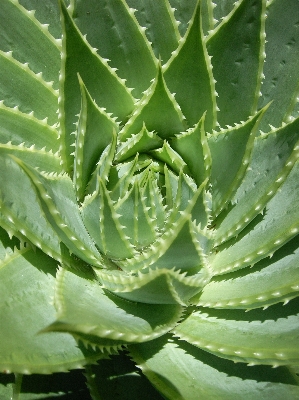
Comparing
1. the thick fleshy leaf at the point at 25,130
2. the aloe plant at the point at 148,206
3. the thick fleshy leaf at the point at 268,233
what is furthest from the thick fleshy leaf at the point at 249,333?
the thick fleshy leaf at the point at 25,130

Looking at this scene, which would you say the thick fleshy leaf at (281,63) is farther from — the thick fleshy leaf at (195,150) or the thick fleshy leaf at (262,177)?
the thick fleshy leaf at (195,150)

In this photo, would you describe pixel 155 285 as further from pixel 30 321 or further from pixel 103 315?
pixel 30 321

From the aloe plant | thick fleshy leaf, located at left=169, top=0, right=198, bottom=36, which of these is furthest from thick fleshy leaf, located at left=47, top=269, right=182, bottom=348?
thick fleshy leaf, located at left=169, top=0, right=198, bottom=36

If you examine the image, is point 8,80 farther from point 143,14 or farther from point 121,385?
point 121,385

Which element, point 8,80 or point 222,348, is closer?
point 222,348

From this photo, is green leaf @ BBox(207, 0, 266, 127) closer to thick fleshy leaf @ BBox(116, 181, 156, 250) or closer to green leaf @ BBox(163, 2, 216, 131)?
green leaf @ BBox(163, 2, 216, 131)

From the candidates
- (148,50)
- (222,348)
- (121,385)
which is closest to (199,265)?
(222,348)
